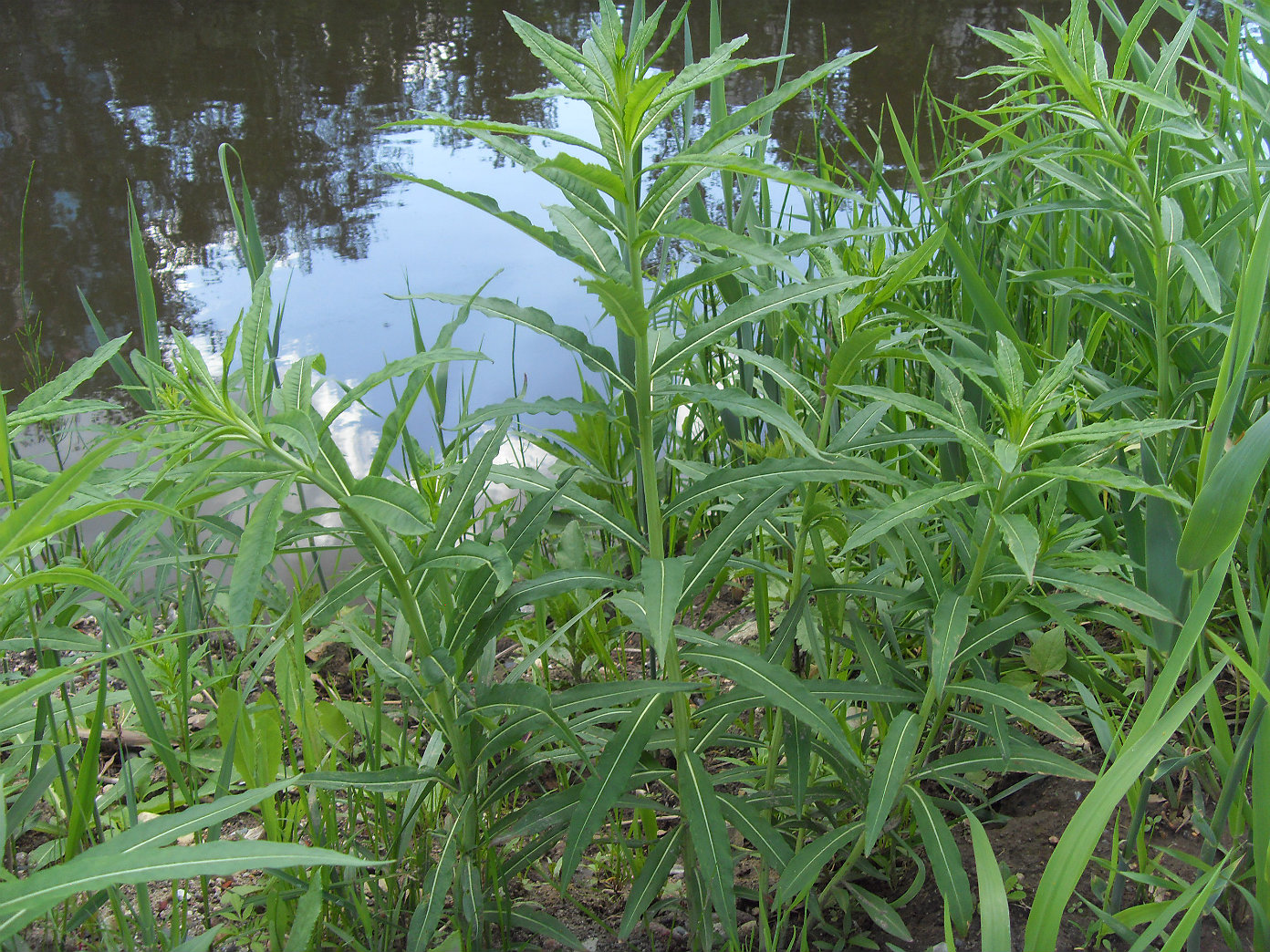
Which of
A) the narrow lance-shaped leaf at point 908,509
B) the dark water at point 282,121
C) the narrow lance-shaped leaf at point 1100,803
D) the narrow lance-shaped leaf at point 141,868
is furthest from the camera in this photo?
the dark water at point 282,121

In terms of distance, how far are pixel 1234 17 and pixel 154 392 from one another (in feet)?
5.90

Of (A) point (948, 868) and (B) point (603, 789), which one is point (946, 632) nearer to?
(A) point (948, 868)

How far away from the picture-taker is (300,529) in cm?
118

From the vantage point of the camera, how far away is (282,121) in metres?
5.37

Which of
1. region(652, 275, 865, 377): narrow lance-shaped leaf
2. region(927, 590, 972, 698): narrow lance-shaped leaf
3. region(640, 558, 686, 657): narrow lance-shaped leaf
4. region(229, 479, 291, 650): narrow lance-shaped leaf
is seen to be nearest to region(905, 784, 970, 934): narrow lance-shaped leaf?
region(927, 590, 972, 698): narrow lance-shaped leaf

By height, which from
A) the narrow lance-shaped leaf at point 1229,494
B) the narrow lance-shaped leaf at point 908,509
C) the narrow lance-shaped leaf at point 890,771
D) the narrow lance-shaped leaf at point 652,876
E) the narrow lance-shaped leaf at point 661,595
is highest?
the narrow lance-shaped leaf at point 1229,494

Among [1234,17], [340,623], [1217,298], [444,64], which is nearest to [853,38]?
[444,64]

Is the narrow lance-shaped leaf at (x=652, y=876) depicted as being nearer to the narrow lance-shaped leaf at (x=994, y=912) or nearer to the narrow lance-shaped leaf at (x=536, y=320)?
the narrow lance-shaped leaf at (x=994, y=912)

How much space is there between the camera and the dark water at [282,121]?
3596 millimetres

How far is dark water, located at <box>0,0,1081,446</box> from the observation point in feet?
11.8

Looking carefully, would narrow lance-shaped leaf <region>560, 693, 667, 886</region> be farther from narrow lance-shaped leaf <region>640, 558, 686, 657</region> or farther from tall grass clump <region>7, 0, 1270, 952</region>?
narrow lance-shaped leaf <region>640, 558, 686, 657</region>

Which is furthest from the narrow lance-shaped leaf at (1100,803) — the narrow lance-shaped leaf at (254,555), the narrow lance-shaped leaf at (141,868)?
the narrow lance-shaped leaf at (254,555)

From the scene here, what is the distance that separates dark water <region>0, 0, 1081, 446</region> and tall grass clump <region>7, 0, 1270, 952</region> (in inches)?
47.9

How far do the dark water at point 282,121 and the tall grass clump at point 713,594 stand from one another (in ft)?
3.99
